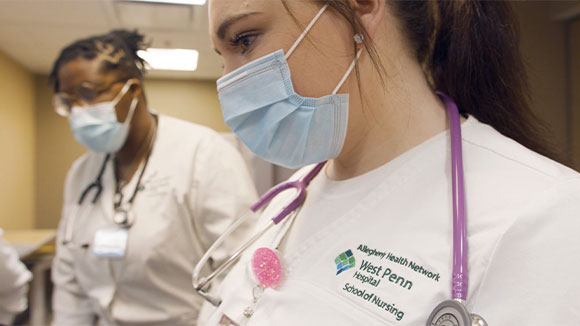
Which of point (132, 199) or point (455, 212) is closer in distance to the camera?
point (455, 212)

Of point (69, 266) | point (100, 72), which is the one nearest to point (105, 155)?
point (100, 72)

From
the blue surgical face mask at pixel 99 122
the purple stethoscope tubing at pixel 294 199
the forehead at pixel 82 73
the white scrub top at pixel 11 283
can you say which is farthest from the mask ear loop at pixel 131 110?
the purple stethoscope tubing at pixel 294 199

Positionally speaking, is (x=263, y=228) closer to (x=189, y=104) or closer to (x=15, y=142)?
(x=189, y=104)

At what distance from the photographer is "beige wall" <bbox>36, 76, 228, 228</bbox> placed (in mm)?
1342

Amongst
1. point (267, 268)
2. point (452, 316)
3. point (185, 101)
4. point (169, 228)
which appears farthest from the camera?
point (185, 101)

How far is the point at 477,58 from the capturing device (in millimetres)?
643

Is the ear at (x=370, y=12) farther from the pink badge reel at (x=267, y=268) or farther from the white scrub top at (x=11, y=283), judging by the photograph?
the white scrub top at (x=11, y=283)

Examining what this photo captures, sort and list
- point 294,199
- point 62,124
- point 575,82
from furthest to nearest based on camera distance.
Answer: point 62,124, point 575,82, point 294,199

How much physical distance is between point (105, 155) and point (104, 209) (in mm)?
243

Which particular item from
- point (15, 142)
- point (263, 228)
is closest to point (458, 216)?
point (263, 228)

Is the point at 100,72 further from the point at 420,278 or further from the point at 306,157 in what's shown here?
the point at 420,278

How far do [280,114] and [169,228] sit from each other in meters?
0.82

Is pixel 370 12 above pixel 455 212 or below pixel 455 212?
above

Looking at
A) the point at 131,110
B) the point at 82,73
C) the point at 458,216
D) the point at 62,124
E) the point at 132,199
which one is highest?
the point at 458,216
